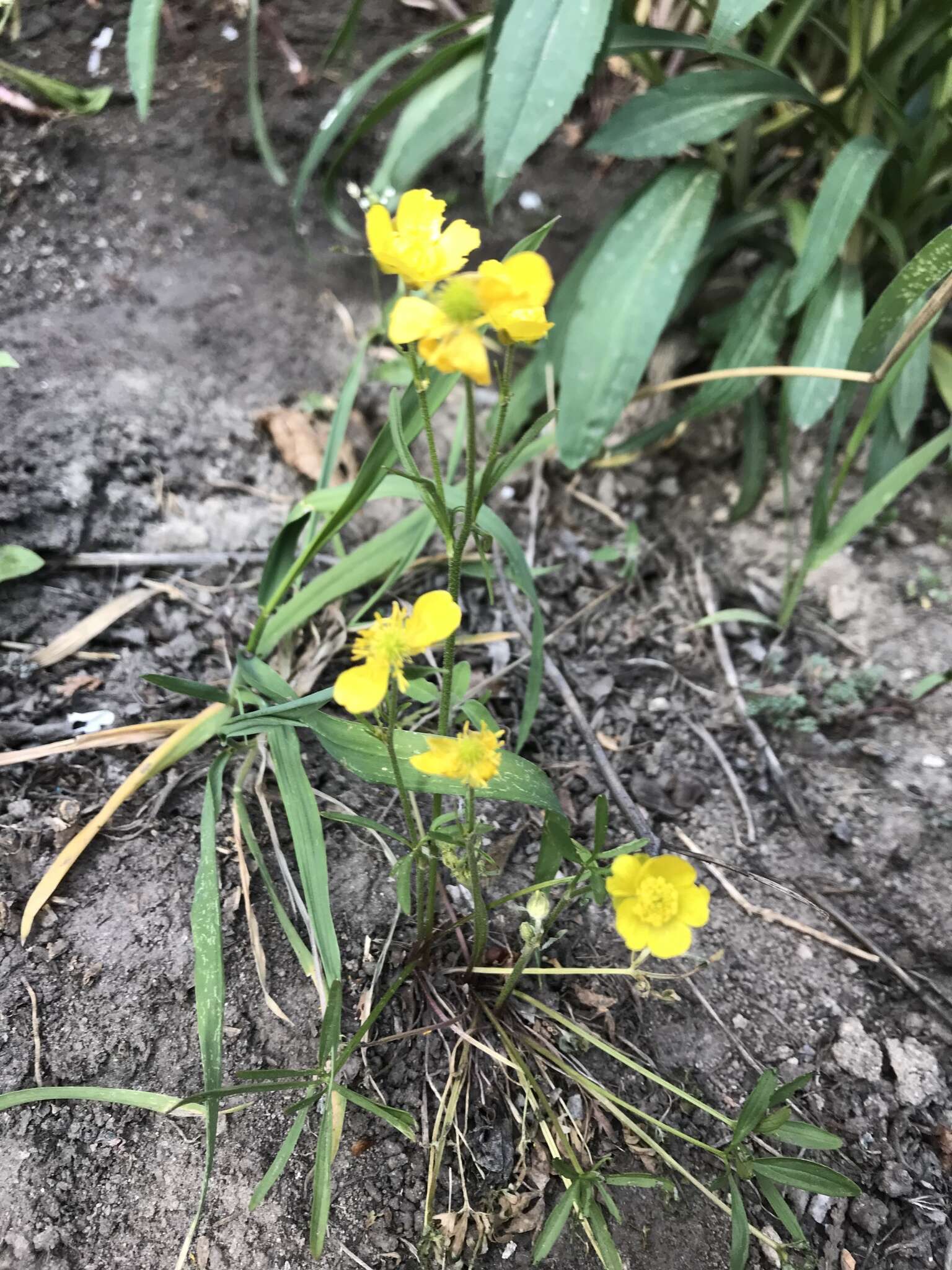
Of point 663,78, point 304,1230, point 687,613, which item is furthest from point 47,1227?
point 663,78

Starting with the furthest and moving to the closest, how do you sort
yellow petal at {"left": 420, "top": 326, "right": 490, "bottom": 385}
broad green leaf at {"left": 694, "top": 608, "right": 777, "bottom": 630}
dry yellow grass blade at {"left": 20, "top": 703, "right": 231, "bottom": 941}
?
broad green leaf at {"left": 694, "top": 608, "right": 777, "bottom": 630} < dry yellow grass blade at {"left": 20, "top": 703, "right": 231, "bottom": 941} < yellow petal at {"left": 420, "top": 326, "right": 490, "bottom": 385}

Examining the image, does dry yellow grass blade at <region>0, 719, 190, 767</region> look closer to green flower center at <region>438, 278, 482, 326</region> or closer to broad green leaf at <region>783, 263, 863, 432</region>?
green flower center at <region>438, 278, 482, 326</region>

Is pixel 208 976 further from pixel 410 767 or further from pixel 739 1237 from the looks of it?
pixel 739 1237

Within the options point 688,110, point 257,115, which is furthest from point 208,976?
point 257,115

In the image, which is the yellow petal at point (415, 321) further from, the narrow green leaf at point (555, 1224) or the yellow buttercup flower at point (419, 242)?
the narrow green leaf at point (555, 1224)

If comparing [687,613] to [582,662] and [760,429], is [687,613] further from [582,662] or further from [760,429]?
[760,429]

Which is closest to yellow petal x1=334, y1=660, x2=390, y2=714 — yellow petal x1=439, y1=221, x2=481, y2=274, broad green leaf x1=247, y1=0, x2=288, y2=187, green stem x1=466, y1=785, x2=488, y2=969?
green stem x1=466, y1=785, x2=488, y2=969
